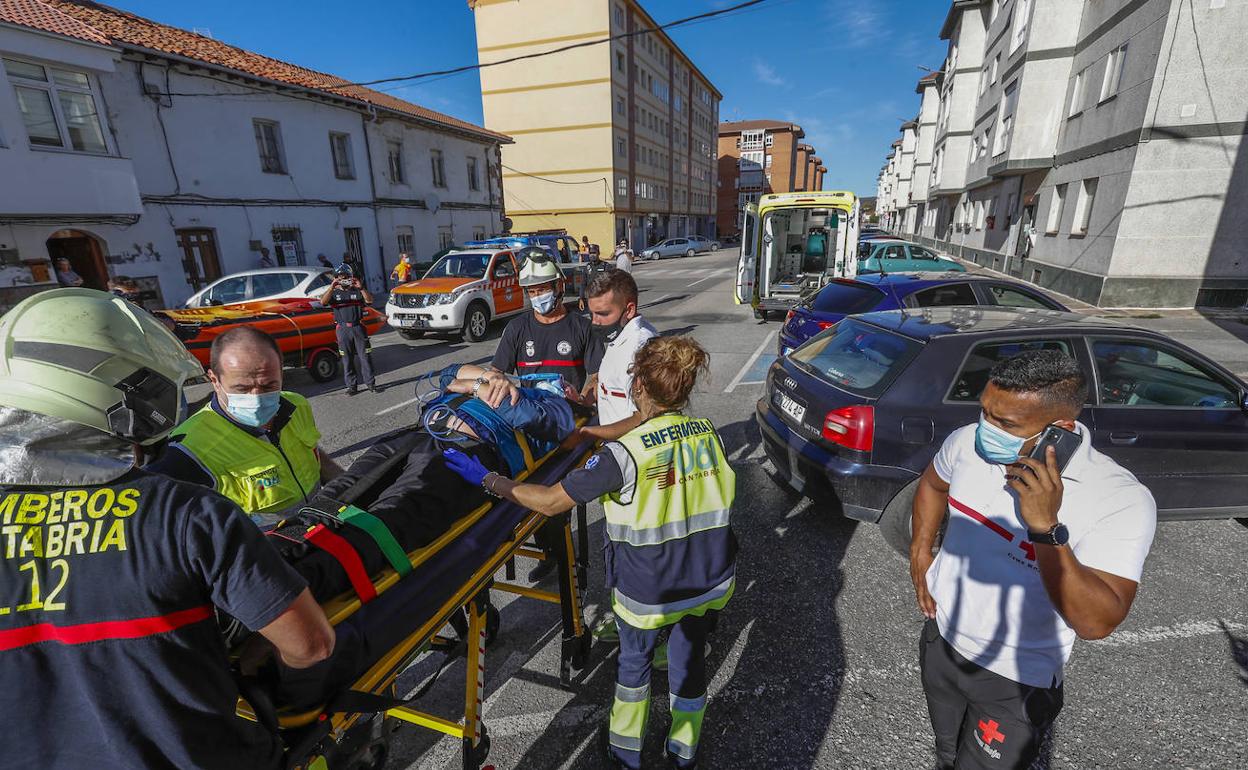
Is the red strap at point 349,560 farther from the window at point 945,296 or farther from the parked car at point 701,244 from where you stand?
the parked car at point 701,244

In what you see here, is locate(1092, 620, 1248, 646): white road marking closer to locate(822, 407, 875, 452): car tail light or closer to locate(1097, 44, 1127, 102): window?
locate(822, 407, 875, 452): car tail light

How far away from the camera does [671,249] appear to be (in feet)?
123

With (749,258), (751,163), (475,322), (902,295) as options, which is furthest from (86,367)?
(751,163)

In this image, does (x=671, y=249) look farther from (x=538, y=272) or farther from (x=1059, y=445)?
(x=1059, y=445)

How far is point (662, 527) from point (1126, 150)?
694 inches

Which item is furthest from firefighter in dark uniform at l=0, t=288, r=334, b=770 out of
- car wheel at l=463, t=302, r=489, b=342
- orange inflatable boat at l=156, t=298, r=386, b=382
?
car wheel at l=463, t=302, r=489, b=342

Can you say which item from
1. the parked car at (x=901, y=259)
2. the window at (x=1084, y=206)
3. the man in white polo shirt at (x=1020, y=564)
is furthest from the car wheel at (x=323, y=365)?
the window at (x=1084, y=206)

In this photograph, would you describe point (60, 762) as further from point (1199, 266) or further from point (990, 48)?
point (990, 48)

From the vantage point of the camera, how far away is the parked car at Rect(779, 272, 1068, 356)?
20.4 feet

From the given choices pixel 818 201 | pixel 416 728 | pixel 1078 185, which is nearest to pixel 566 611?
pixel 416 728

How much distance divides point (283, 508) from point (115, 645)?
1328 mm

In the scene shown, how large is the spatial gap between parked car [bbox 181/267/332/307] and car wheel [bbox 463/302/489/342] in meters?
2.65

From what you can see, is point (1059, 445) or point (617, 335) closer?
point (1059, 445)

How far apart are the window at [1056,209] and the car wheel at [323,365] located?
798 inches
